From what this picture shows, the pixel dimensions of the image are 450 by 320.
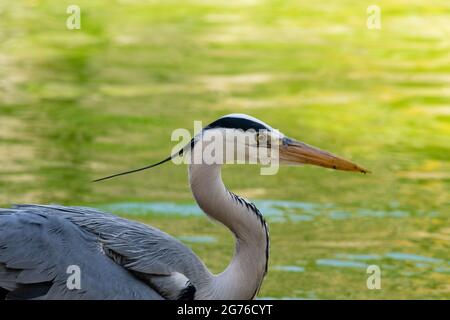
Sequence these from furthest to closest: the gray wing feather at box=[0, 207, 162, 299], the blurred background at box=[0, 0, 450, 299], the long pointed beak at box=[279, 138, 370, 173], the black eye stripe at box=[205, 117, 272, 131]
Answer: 1. the blurred background at box=[0, 0, 450, 299]
2. the long pointed beak at box=[279, 138, 370, 173]
3. the black eye stripe at box=[205, 117, 272, 131]
4. the gray wing feather at box=[0, 207, 162, 299]

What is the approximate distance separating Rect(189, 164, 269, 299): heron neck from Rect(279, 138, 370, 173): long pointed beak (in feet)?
1.26

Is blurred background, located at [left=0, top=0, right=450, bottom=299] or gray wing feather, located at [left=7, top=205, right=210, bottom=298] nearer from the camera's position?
gray wing feather, located at [left=7, top=205, right=210, bottom=298]

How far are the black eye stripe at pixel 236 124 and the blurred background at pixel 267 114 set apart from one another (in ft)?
6.34

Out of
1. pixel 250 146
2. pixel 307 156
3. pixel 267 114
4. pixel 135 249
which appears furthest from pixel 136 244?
pixel 267 114

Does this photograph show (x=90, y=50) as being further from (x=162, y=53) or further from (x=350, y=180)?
(x=350, y=180)

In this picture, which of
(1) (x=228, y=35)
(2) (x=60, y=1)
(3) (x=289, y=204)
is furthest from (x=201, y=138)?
(2) (x=60, y=1)

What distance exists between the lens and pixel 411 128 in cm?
1312

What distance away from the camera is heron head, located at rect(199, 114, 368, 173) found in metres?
6.66

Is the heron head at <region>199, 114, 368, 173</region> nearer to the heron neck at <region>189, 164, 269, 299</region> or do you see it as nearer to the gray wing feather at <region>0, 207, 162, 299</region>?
the heron neck at <region>189, 164, 269, 299</region>

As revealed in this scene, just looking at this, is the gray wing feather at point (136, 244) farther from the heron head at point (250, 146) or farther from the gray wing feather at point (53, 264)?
the heron head at point (250, 146)

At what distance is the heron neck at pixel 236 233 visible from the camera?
6703mm

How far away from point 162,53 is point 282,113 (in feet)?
11.9

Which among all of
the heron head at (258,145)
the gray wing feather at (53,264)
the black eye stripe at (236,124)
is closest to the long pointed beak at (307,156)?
the heron head at (258,145)

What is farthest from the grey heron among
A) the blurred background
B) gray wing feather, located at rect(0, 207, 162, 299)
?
the blurred background
